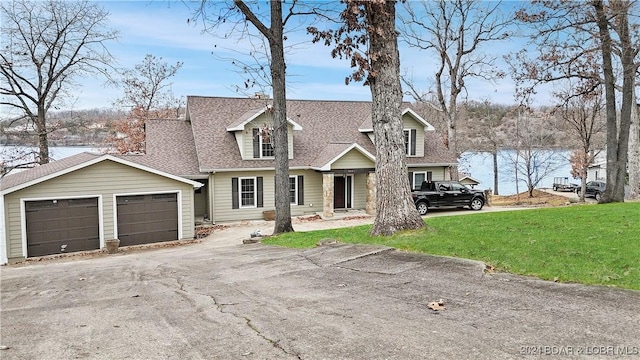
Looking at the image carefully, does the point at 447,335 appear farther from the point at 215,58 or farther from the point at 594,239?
the point at 215,58

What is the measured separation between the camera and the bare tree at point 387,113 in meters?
9.66

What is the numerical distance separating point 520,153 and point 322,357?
4352cm

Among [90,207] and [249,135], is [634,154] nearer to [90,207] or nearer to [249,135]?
[249,135]

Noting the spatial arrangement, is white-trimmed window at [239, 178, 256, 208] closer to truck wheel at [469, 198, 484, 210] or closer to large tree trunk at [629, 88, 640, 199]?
truck wheel at [469, 198, 484, 210]

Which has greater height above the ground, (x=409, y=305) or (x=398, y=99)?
(x=398, y=99)

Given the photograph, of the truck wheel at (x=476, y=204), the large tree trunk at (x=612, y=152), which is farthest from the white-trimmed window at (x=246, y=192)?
the large tree trunk at (x=612, y=152)

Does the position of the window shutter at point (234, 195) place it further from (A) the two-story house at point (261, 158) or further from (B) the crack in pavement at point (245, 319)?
(B) the crack in pavement at point (245, 319)

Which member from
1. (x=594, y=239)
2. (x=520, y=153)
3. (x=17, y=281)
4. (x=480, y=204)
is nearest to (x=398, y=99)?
(x=594, y=239)

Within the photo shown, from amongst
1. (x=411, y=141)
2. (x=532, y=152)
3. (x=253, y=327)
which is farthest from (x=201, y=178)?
(x=532, y=152)

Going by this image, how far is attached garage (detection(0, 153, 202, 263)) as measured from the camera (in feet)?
47.4

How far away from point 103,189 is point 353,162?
12.3 metres

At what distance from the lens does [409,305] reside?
5000 millimetres

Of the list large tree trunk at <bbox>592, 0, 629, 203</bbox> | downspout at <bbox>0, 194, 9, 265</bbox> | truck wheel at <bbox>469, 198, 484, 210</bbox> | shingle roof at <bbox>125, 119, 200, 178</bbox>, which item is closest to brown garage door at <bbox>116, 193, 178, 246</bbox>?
shingle roof at <bbox>125, 119, 200, 178</bbox>

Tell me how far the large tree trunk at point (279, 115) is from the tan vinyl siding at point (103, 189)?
201 inches
